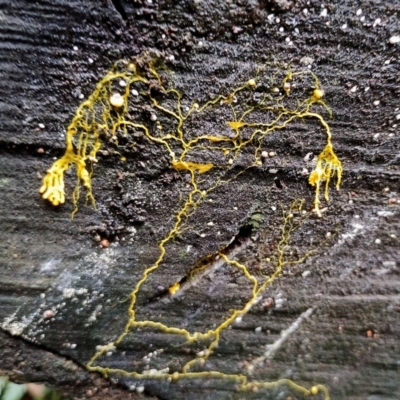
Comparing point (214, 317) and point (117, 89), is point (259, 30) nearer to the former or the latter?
point (117, 89)

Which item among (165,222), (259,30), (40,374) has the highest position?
(259,30)

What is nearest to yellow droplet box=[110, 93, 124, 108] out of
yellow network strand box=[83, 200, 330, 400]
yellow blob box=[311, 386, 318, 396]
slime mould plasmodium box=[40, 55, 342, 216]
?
slime mould plasmodium box=[40, 55, 342, 216]

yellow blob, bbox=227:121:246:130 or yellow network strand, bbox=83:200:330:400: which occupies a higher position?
yellow blob, bbox=227:121:246:130

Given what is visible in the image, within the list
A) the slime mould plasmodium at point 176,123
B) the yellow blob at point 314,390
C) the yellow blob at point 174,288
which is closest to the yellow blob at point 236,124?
the slime mould plasmodium at point 176,123

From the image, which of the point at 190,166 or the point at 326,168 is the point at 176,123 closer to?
the point at 190,166

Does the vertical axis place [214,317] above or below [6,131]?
below

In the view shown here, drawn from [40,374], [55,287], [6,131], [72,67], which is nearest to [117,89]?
[72,67]

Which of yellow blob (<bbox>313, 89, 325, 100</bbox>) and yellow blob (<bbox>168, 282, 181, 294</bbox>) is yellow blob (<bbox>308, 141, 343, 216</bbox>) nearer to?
yellow blob (<bbox>313, 89, 325, 100</bbox>)
